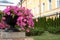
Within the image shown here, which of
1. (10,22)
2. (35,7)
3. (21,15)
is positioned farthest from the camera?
(35,7)

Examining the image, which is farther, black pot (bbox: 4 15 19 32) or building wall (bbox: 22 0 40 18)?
building wall (bbox: 22 0 40 18)

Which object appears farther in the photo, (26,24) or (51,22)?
(51,22)

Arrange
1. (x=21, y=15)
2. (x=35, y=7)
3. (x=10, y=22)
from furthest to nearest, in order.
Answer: (x=35, y=7), (x=10, y=22), (x=21, y=15)

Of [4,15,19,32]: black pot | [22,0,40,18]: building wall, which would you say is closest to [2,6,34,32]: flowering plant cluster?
[4,15,19,32]: black pot

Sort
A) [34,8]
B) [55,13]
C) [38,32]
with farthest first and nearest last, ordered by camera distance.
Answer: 1. [34,8]
2. [55,13]
3. [38,32]

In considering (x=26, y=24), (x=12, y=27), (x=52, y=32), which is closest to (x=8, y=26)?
(x=12, y=27)

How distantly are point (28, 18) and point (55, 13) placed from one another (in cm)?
1686

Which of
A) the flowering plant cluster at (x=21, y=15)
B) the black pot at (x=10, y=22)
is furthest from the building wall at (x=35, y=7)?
the flowering plant cluster at (x=21, y=15)

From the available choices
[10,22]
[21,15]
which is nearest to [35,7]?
[10,22]

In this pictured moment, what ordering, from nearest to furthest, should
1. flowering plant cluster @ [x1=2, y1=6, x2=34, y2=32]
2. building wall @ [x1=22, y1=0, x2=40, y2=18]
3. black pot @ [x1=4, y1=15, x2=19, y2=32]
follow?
flowering plant cluster @ [x1=2, y1=6, x2=34, y2=32] < black pot @ [x1=4, y1=15, x2=19, y2=32] < building wall @ [x1=22, y1=0, x2=40, y2=18]

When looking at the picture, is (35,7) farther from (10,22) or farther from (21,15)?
(21,15)

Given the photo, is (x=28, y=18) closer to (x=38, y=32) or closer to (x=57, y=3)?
(x=38, y=32)

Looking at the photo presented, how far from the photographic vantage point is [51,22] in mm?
15023

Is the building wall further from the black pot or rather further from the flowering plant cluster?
the flowering plant cluster
